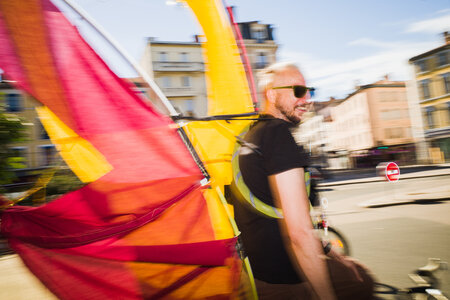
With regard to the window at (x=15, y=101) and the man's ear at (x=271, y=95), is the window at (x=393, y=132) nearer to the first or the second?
the window at (x=15, y=101)

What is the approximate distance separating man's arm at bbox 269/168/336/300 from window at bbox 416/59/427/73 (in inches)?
1685

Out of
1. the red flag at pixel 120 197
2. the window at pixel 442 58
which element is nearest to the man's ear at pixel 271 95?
the red flag at pixel 120 197

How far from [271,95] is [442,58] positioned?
41.8 m

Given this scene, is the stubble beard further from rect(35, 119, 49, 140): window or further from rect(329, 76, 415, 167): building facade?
rect(329, 76, 415, 167): building facade

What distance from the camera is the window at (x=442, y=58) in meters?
33.8

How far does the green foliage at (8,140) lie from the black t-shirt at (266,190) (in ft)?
13.9

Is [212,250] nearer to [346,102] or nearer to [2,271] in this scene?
[2,271]

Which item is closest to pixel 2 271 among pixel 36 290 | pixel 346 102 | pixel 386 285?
pixel 36 290

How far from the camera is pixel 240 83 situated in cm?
182

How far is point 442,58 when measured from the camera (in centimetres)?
3409

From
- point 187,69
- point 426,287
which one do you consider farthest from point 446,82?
point 187,69

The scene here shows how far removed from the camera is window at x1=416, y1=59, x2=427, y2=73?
35772mm

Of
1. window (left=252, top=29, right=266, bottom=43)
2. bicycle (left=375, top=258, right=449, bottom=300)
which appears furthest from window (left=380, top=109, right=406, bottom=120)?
bicycle (left=375, top=258, right=449, bottom=300)

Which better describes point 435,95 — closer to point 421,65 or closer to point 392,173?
point 421,65
